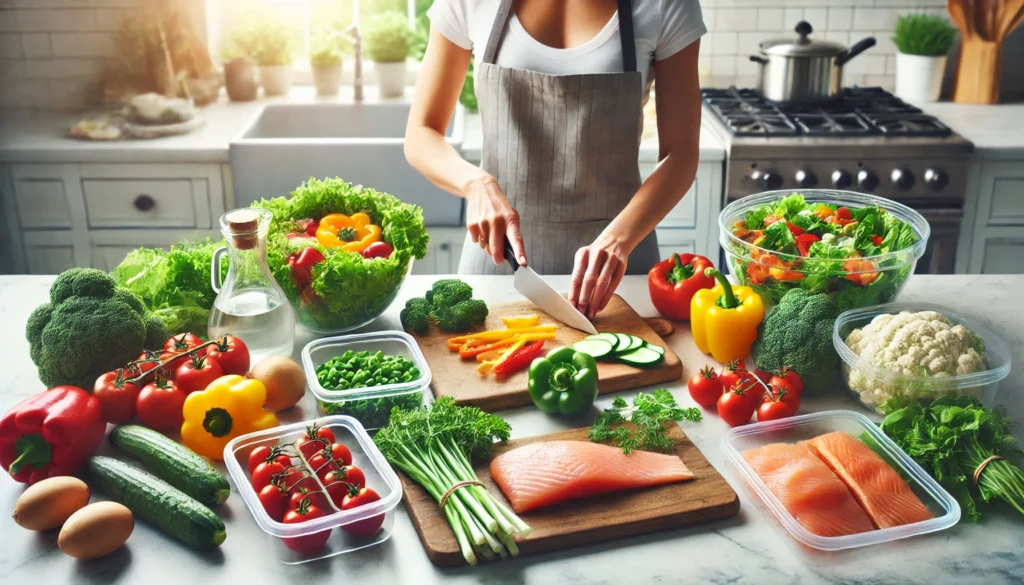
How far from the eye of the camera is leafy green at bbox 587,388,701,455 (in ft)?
5.24

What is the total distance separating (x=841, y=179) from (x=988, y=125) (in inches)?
27.9

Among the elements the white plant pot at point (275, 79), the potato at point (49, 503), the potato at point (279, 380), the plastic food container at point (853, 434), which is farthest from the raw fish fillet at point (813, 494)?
the white plant pot at point (275, 79)

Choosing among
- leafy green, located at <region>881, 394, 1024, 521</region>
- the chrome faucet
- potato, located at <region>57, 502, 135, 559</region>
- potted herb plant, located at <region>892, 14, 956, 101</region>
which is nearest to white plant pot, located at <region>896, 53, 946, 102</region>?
potted herb plant, located at <region>892, 14, 956, 101</region>

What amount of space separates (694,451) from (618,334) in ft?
1.26

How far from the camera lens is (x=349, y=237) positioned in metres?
2.04

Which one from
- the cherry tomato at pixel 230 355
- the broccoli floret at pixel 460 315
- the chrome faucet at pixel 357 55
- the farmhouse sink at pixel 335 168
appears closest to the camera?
the cherry tomato at pixel 230 355

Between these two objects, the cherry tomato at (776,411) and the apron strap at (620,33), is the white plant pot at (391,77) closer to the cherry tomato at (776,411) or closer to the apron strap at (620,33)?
the apron strap at (620,33)

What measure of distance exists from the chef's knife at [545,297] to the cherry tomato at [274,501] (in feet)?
2.52

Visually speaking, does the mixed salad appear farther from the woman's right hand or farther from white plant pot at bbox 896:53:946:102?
white plant pot at bbox 896:53:946:102

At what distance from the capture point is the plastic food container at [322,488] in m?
1.32

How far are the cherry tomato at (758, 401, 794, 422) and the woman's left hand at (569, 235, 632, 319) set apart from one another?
43cm

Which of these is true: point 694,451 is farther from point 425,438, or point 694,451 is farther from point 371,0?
point 371,0

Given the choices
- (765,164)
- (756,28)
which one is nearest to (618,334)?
(765,164)

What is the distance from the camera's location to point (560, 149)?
2.42m
